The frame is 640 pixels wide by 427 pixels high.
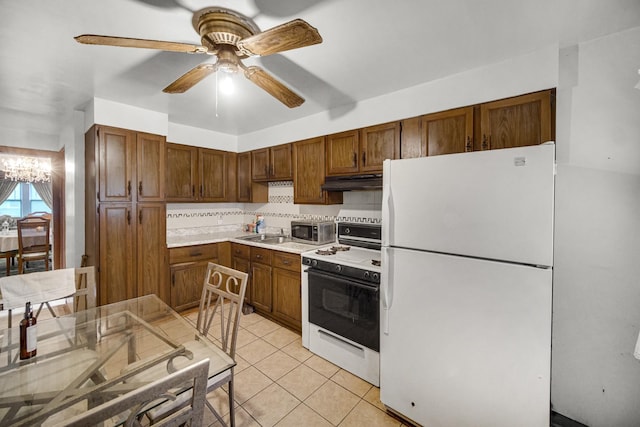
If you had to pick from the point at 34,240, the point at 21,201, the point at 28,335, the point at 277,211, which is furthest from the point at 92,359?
the point at 21,201

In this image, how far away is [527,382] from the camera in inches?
49.1

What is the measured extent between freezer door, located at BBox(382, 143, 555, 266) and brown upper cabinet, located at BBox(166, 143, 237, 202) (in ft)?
8.84

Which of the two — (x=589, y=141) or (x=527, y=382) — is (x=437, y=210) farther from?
(x=589, y=141)

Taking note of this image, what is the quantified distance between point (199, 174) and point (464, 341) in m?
3.38

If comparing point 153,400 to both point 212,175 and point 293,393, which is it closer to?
point 293,393

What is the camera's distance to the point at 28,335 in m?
1.23

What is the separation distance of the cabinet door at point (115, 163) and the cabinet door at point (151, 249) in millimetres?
247

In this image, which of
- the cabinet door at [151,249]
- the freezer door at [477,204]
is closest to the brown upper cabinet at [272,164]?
the cabinet door at [151,249]

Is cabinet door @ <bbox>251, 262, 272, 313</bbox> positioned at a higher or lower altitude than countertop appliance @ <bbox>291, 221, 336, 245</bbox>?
lower

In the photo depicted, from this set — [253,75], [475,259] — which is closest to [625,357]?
[475,259]

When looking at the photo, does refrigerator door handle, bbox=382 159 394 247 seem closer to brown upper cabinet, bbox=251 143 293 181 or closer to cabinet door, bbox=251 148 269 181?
brown upper cabinet, bbox=251 143 293 181

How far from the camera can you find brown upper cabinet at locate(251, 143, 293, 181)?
3238 millimetres

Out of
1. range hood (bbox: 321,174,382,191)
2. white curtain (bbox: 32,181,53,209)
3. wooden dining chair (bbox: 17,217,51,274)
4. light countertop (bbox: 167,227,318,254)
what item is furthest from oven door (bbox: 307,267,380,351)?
white curtain (bbox: 32,181,53,209)

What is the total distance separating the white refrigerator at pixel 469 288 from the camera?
48.2 inches
